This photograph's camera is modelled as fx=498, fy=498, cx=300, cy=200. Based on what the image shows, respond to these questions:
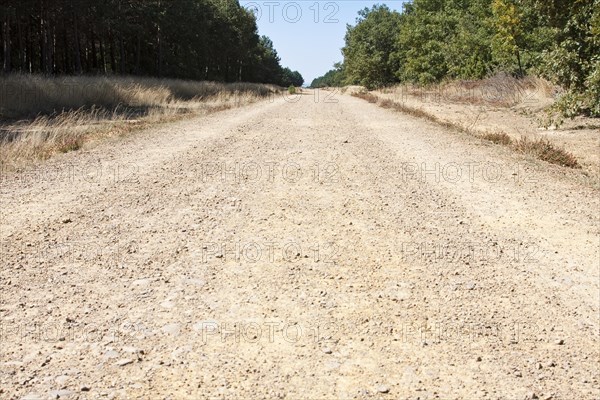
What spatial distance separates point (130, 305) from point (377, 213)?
2.58 meters

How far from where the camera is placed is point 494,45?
27.8 m

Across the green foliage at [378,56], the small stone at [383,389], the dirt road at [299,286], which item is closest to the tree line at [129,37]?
the green foliage at [378,56]

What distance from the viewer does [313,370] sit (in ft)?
8.08

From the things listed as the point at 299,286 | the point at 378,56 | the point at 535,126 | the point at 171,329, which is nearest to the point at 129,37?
the point at 378,56

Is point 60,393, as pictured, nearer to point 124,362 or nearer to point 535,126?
point 124,362

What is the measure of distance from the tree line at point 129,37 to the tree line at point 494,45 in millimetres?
16845

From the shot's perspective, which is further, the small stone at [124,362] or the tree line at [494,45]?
the tree line at [494,45]

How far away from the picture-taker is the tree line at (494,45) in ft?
37.5

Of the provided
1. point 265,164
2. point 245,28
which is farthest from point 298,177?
point 245,28

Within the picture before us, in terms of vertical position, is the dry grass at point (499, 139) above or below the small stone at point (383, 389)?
above

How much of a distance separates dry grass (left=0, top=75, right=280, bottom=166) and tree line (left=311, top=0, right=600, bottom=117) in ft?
33.6

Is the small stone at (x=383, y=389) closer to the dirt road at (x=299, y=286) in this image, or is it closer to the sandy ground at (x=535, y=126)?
the dirt road at (x=299, y=286)

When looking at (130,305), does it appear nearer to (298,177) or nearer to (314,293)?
(314,293)

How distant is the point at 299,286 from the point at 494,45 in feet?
92.7
